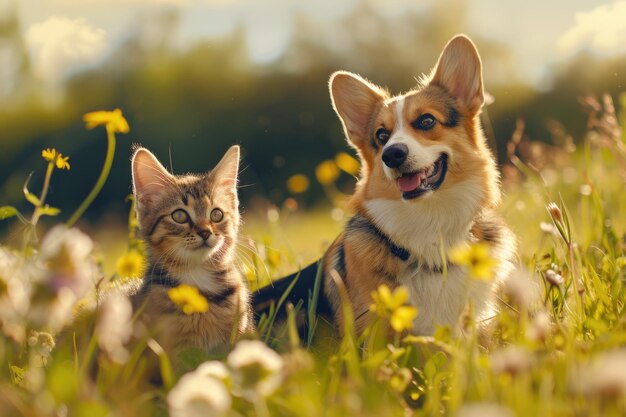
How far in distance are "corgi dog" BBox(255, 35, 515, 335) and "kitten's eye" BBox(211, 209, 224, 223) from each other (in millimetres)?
411

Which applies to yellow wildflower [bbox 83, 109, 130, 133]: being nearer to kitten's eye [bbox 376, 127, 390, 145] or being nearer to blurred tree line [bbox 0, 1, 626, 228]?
kitten's eye [bbox 376, 127, 390, 145]

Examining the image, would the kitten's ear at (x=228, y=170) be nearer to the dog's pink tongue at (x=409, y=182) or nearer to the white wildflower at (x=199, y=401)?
the dog's pink tongue at (x=409, y=182)

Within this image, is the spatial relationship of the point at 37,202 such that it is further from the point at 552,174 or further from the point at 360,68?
the point at 360,68

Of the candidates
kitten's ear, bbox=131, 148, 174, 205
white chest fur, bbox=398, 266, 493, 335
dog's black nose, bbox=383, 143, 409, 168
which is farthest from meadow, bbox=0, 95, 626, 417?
dog's black nose, bbox=383, 143, 409, 168

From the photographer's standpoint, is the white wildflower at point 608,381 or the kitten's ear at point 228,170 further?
the kitten's ear at point 228,170

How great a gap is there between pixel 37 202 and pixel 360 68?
365 inches

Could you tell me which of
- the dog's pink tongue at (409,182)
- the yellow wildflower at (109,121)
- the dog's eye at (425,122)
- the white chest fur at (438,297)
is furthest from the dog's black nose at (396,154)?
the yellow wildflower at (109,121)

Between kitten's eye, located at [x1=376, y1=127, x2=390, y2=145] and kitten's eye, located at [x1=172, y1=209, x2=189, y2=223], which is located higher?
kitten's eye, located at [x1=376, y1=127, x2=390, y2=145]

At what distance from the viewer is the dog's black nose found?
308cm

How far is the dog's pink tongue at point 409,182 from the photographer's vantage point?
3.18 meters

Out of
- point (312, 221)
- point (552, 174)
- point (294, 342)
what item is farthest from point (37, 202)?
point (312, 221)

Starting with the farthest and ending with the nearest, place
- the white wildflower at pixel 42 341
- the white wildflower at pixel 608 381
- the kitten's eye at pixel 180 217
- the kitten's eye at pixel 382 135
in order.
Result: the kitten's eye at pixel 382 135
the kitten's eye at pixel 180 217
the white wildflower at pixel 42 341
the white wildflower at pixel 608 381

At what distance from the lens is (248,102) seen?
11.2m

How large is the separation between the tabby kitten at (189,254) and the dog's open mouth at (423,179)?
76cm
